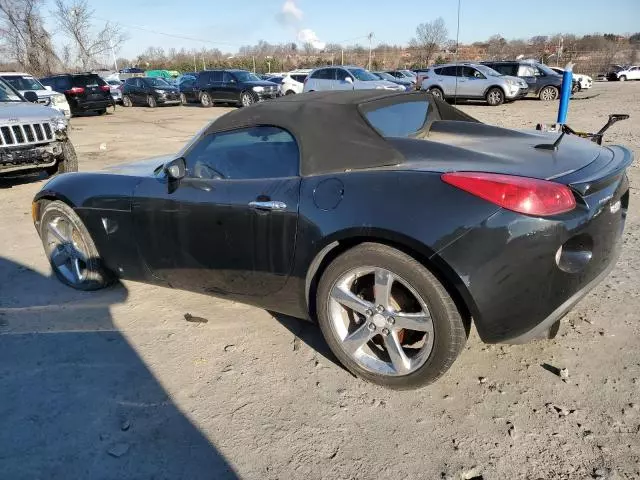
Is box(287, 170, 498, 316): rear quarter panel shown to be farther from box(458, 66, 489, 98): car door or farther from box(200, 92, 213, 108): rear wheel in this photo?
box(200, 92, 213, 108): rear wheel

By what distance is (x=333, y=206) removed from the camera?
2.44m

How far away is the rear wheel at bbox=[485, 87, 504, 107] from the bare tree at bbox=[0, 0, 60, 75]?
91.6 feet

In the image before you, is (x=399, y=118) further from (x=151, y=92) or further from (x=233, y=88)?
(x=151, y=92)

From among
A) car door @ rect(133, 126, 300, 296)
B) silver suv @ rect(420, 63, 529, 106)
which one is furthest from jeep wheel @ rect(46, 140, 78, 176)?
silver suv @ rect(420, 63, 529, 106)

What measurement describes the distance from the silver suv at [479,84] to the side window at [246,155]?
17774 mm

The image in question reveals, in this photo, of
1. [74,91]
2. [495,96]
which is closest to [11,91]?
[74,91]

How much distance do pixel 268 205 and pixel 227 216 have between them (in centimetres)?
32

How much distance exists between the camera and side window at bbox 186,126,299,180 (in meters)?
2.75

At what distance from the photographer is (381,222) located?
2.28 meters

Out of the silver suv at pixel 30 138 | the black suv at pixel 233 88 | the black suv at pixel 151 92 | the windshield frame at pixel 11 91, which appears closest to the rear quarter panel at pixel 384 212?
the silver suv at pixel 30 138

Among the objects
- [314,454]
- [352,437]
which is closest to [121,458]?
[314,454]

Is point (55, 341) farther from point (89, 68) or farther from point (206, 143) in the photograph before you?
point (89, 68)

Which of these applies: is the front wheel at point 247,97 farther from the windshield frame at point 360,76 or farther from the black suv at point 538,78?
the black suv at point 538,78

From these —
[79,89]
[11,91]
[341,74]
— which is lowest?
[341,74]
